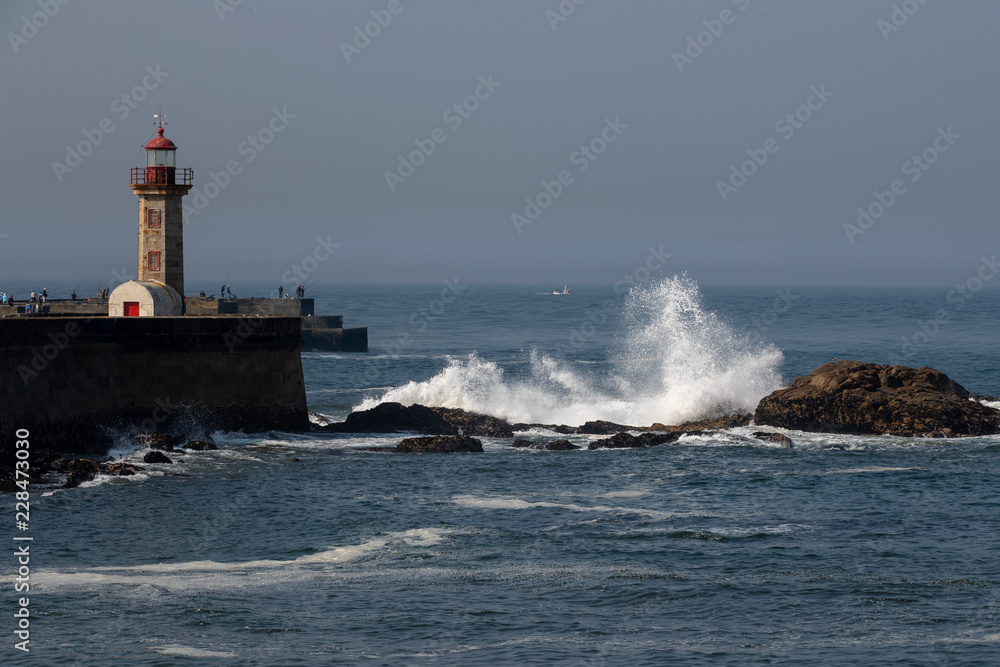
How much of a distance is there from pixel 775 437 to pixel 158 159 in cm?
1742

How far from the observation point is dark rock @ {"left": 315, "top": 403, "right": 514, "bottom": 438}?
98.2 ft

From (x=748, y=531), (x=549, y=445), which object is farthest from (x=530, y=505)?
(x=549, y=445)

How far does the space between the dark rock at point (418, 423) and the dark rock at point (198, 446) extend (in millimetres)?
4246

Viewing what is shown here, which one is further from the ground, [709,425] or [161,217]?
[161,217]

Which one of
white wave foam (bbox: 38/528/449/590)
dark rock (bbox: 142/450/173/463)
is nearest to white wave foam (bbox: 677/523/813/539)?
white wave foam (bbox: 38/528/449/590)

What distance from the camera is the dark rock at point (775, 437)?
1059 inches

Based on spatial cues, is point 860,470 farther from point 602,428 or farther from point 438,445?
A: point 438,445

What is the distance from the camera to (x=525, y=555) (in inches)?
659

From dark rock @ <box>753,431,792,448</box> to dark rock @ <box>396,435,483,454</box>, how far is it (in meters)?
6.74

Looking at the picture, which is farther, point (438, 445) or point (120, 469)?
point (438, 445)

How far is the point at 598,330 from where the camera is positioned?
84500mm

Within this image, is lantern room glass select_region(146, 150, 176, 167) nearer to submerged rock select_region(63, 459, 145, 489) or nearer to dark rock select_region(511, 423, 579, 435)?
submerged rock select_region(63, 459, 145, 489)

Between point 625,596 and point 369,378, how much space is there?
34110 millimetres

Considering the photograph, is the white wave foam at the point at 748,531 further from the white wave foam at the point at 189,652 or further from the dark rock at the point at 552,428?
the dark rock at the point at 552,428
